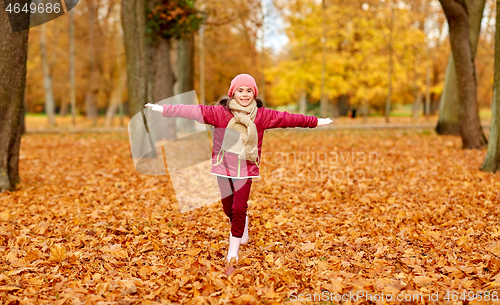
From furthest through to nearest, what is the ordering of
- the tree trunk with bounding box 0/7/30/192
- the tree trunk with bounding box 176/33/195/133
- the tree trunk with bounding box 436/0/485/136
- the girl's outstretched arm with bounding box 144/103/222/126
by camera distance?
the tree trunk with bounding box 176/33/195/133
the tree trunk with bounding box 436/0/485/136
the tree trunk with bounding box 0/7/30/192
the girl's outstretched arm with bounding box 144/103/222/126

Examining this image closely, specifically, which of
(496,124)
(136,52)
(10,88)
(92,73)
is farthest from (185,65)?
(92,73)

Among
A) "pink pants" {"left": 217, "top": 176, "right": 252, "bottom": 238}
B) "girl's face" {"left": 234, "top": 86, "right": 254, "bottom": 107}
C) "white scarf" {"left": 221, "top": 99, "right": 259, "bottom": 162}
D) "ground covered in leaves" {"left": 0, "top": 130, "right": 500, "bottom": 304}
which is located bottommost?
"ground covered in leaves" {"left": 0, "top": 130, "right": 500, "bottom": 304}

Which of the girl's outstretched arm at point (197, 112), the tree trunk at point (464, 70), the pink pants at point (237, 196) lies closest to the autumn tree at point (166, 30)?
the tree trunk at point (464, 70)

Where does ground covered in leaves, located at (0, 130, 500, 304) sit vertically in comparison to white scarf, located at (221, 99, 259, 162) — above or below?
below

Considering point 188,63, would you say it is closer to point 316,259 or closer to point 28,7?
point 28,7

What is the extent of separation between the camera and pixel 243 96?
3.58 meters

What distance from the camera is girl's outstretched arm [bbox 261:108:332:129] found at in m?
3.74

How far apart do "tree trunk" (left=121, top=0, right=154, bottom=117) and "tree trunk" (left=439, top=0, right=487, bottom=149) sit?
282 inches

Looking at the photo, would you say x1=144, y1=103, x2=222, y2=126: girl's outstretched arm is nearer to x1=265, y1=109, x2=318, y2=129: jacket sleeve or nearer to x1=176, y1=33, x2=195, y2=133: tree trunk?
x1=265, y1=109, x2=318, y2=129: jacket sleeve

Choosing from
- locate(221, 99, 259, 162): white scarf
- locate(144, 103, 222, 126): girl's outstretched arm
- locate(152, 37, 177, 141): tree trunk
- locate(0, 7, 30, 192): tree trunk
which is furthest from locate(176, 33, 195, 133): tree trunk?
locate(221, 99, 259, 162): white scarf

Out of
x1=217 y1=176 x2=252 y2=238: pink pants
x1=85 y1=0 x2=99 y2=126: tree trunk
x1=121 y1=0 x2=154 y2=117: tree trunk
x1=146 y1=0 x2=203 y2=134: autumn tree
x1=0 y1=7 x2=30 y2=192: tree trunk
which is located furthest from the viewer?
x1=85 y1=0 x2=99 y2=126: tree trunk

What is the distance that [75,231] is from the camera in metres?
4.65

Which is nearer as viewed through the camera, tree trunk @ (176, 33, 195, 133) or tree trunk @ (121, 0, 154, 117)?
tree trunk @ (121, 0, 154, 117)

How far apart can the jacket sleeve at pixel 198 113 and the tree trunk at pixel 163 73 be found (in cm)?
826
